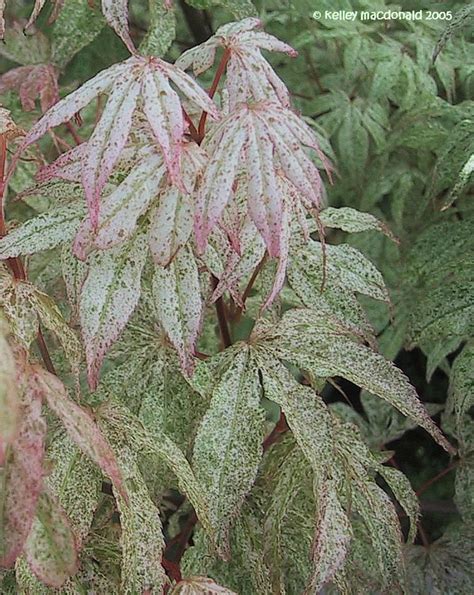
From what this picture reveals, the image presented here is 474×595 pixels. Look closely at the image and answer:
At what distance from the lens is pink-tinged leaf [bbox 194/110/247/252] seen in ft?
1.99

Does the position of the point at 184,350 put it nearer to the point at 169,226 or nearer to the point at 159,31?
the point at 169,226

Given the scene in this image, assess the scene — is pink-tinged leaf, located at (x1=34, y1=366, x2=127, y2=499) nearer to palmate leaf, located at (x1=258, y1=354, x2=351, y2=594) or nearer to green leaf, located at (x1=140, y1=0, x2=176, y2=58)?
palmate leaf, located at (x1=258, y1=354, x2=351, y2=594)

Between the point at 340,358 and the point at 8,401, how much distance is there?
1.15 feet

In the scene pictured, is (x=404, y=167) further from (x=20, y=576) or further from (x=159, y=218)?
(x=20, y=576)

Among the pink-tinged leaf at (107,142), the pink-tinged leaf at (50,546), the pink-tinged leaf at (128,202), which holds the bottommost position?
the pink-tinged leaf at (50,546)

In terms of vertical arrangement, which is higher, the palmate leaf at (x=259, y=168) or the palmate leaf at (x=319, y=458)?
the palmate leaf at (x=259, y=168)

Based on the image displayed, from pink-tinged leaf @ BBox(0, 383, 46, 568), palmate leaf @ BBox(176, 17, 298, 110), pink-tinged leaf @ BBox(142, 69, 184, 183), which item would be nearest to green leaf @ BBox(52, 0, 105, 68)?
palmate leaf @ BBox(176, 17, 298, 110)

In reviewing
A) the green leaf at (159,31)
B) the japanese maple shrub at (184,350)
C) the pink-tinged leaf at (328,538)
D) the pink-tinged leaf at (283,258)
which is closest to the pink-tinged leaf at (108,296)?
the japanese maple shrub at (184,350)

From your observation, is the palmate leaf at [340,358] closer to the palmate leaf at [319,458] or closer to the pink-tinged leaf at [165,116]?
the palmate leaf at [319,458]

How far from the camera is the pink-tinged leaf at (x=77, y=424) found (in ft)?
1.74

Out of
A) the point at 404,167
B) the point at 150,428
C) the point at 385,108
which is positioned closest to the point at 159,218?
the point at 150,428

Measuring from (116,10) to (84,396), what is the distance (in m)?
0.34

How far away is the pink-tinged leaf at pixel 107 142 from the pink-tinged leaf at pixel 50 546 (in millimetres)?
195

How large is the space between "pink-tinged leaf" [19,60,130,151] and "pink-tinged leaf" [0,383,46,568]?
234 millimetres
